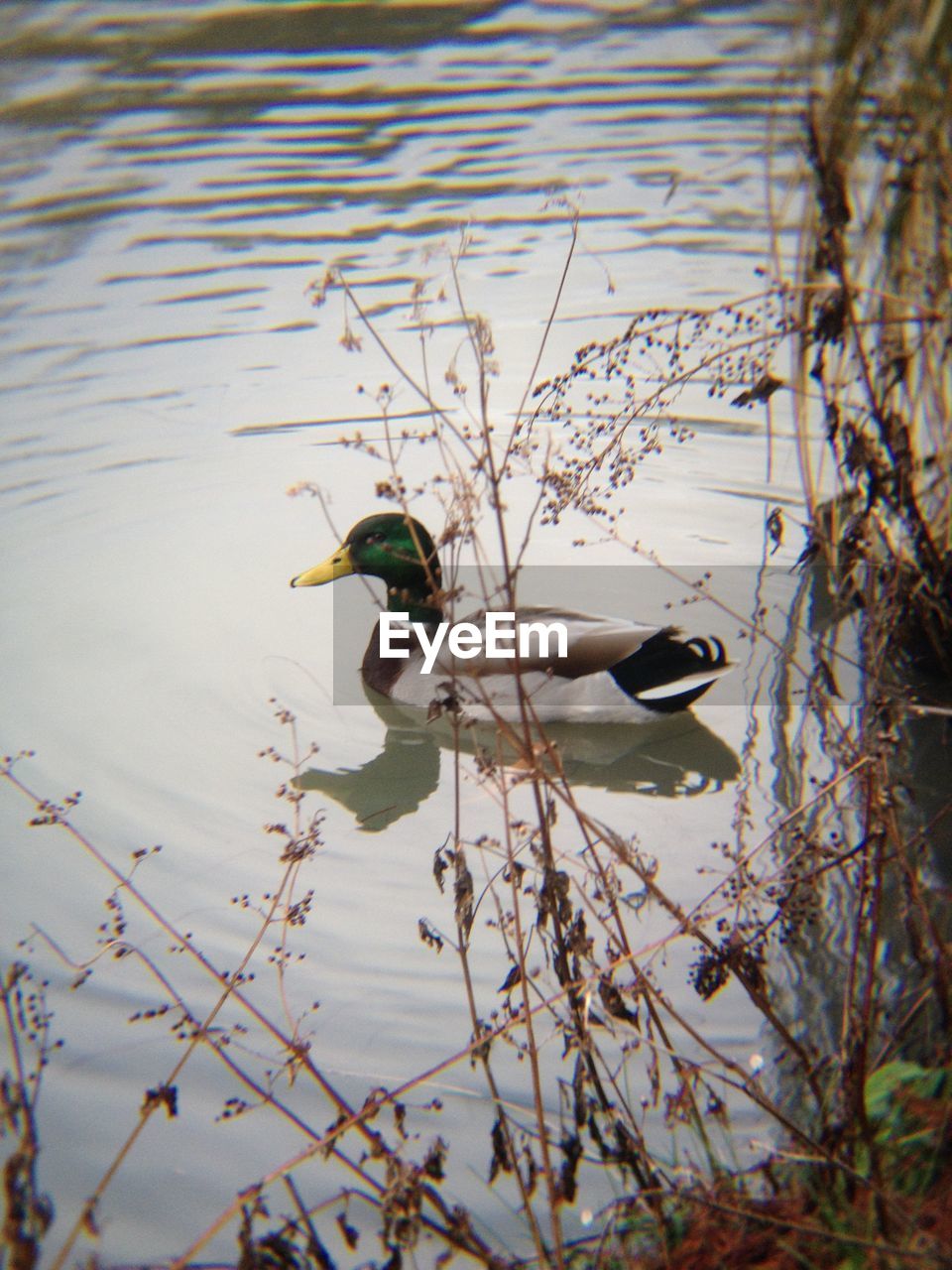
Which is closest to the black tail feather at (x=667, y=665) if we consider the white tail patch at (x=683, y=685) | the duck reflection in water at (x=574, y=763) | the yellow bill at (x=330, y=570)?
the white tail patch at (x=683, y=685)

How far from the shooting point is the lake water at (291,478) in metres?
2.93

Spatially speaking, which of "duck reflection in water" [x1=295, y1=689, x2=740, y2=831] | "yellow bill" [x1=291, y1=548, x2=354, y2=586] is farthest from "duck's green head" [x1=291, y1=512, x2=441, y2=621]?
"duck reflection in water" [x1=295, y1=689, x2=740, y2=831]

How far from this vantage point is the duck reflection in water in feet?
14.1

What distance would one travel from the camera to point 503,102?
1091cm

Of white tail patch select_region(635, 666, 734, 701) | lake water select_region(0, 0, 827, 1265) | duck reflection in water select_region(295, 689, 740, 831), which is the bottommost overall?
duck reflection in water select_region(295, 689, 740, 831)

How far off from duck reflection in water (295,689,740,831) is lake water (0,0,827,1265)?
0.02 meters

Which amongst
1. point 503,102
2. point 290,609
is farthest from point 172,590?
point 503,102

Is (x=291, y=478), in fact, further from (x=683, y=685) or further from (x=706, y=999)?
(x=706, y=999)

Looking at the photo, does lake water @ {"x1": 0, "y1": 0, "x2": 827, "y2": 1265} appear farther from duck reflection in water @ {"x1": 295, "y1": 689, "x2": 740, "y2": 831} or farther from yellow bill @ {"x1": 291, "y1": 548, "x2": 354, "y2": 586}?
yellow bill @ {"x1": 291, "y1": 548, "x2": 354, "y2": 586}

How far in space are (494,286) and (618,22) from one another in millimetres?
5040

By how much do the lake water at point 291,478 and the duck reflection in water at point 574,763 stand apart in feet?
0.08

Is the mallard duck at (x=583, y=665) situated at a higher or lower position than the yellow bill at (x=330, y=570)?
lower

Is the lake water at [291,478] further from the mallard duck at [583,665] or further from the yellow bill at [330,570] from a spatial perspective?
the yellow bill at [330,570]

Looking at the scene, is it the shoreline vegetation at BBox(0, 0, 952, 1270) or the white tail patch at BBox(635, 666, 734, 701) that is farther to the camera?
the white tail patch at BBox(635, 666, 734, 701)
